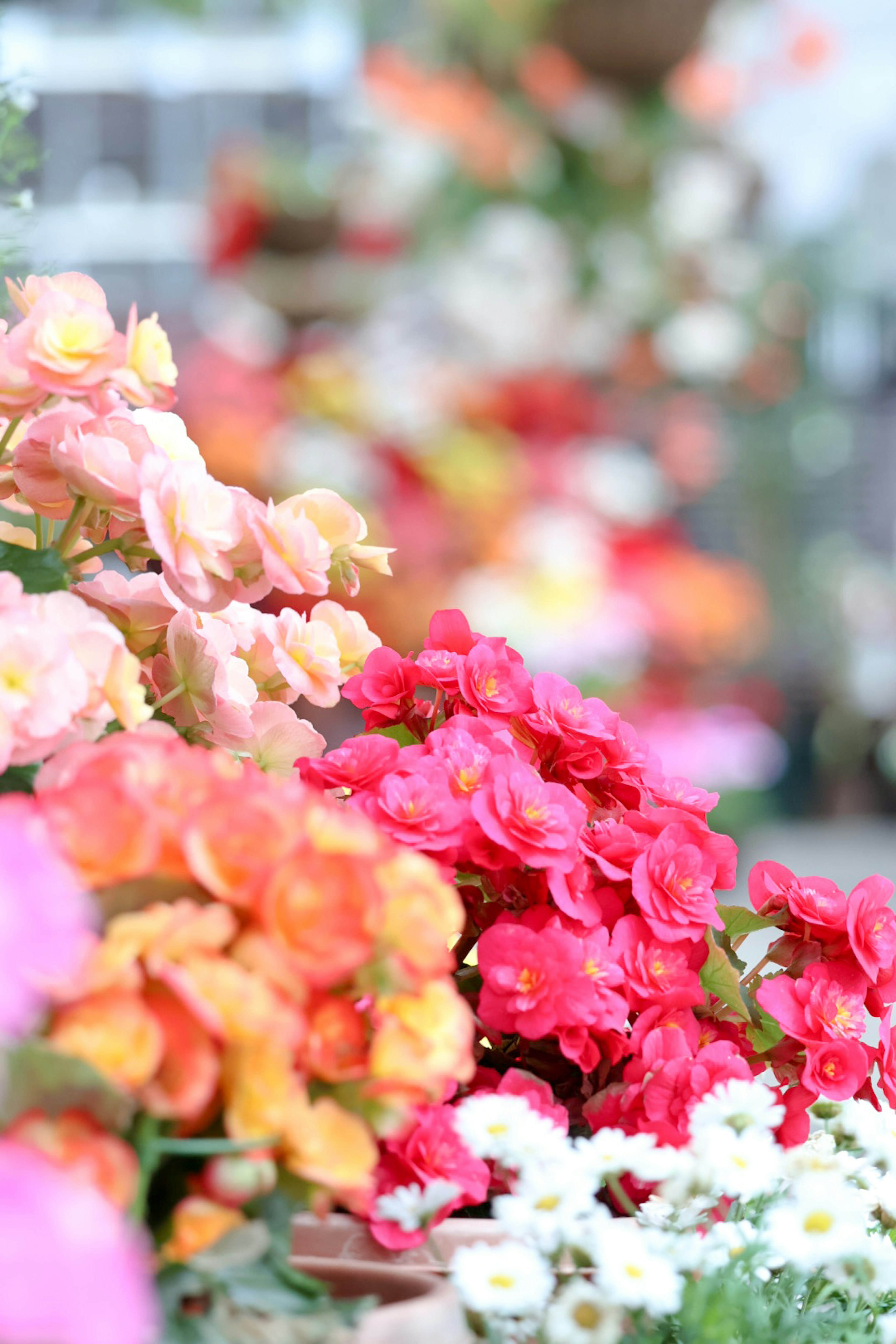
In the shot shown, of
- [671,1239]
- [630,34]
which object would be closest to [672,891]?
[671,1239]

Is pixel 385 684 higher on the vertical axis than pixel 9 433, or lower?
lower

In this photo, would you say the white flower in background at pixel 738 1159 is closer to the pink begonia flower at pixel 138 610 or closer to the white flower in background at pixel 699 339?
the pink begonia flower at pixel 138 610

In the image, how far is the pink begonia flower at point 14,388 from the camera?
0.43m

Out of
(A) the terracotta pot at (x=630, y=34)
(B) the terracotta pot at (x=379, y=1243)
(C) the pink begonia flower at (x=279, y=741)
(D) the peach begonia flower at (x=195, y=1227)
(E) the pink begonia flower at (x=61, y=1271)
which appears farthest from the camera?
(A) the terracotta pot at (x=630, y=34)

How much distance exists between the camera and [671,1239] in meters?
0.35

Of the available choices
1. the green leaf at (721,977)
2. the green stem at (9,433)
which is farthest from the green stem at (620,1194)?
the green stem at (9,433)

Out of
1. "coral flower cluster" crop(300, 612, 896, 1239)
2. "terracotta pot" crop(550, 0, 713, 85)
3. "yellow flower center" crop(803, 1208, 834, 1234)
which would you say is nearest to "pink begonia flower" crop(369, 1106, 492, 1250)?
"coral flower cluster" crop(300, 612, 896, 1239)

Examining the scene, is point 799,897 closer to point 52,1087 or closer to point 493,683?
point 493,683

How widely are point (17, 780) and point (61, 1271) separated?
0.24 m

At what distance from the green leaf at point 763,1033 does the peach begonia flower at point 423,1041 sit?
0.20 m

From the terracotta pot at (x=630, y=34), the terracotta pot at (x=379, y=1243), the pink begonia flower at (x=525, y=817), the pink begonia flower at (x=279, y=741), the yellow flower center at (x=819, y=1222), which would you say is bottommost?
the terracotta pot at (x=379, y=1243)

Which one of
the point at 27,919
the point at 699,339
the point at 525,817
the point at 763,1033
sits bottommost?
the point at 699,339

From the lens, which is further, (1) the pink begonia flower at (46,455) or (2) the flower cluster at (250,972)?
(1) the pink begonia flower at (46,455)

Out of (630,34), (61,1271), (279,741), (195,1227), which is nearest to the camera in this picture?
(61,1271)
